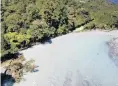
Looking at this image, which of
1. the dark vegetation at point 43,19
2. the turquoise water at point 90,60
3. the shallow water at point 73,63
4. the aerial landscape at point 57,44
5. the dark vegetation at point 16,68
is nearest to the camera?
the dark vegetation at point 16,68

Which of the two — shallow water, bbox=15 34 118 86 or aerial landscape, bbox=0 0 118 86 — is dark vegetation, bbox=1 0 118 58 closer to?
aerial landscape, bbox=0 0 118 86

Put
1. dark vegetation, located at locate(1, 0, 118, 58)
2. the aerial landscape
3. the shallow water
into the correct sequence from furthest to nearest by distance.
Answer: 1. dark vegetation, located at locate(1, 0, 118, 58)
2. the aerial landscape
3. the shallow water

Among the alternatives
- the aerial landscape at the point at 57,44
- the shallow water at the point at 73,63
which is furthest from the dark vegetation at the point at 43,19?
the shallow water at the point at 73,63

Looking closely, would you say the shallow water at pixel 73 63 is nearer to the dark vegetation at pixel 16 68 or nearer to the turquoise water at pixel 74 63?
the turquoise water at pixel 74 63

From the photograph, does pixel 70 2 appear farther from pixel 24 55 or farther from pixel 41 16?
pixel 24 55

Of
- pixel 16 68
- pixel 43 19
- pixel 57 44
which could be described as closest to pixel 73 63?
pixel 57 44

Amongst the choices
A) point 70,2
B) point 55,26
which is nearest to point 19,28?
point 55,26

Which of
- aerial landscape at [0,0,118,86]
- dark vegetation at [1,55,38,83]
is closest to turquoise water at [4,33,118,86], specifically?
aerial landscape at [0,0,118,86]

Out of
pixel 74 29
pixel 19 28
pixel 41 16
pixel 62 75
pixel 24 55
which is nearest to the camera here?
pixel 62 75
